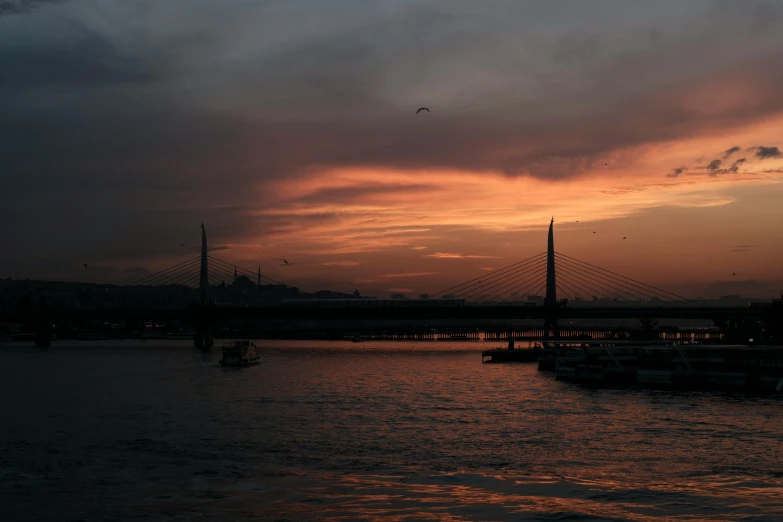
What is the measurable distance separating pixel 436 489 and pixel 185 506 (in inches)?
295

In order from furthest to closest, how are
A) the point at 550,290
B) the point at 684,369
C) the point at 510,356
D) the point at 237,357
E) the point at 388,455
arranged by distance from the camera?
the point at 550,290
the point at 510,356
the point at 237,357
the point at 684,369
the point at 388,455

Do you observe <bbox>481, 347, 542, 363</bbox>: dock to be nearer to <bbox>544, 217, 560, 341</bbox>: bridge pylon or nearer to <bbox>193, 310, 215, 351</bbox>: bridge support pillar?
<bbox>544, 217, 560, 341</bbox>: bridge pylon

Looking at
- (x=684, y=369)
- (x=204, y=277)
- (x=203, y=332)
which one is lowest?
(x=684, y=369)

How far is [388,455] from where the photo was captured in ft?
98.4

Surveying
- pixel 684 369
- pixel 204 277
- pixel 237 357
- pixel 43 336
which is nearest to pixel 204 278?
pixel 204 277

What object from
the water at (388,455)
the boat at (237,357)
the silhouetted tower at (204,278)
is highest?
the silhouetted tower at (204,278)

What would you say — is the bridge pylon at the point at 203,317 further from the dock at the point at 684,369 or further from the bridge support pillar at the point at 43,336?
the dock at the point at 684,369

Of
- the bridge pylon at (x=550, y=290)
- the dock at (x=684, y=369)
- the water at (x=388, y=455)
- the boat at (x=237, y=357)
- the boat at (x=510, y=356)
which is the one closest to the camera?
the water at (x=388, y=455)

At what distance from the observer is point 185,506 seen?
2300 centimetres

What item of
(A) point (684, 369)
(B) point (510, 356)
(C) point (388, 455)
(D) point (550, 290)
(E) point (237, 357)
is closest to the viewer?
(C) point (388, 455)

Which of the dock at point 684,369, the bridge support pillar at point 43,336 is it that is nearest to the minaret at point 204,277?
the bridge support pillar at point 43,336

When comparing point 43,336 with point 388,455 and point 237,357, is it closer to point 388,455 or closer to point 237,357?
point 237,357

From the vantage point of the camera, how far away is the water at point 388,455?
22844mm

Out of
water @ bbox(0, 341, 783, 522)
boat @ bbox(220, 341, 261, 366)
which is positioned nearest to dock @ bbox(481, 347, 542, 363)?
boat @ bbox(220, 341, 261, 366)
